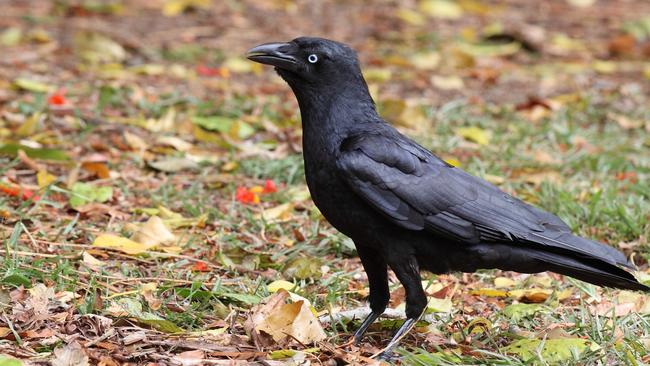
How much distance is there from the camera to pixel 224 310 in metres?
4.16

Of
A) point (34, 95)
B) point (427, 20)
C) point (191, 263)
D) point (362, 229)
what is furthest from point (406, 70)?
point (362, 229)

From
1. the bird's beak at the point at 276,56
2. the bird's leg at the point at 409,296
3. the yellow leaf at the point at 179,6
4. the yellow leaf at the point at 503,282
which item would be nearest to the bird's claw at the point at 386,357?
the bird's leg at the point at 409,296

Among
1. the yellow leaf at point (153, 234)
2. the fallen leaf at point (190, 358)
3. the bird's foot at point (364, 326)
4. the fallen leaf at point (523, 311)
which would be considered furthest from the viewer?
the yellow leaf at point (153, 234)

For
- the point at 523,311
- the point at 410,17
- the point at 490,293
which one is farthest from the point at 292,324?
the point at 410,17

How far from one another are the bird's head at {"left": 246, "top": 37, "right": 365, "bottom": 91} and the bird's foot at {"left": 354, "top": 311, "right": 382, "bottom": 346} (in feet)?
→ 3.17

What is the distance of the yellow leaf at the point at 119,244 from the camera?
474cm

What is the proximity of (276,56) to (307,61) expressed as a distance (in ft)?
0.43

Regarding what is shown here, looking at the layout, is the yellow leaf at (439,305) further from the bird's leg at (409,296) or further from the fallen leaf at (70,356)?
the fallen leaf at (70,356)

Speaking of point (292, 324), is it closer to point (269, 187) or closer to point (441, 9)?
point (269, 187)

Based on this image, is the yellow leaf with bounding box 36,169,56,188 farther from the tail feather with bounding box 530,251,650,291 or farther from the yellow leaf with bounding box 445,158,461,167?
the tail feather with bounding box 530,251,650,291

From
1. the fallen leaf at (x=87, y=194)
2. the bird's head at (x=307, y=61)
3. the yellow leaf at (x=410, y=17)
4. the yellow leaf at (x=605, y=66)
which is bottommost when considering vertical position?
the fallen leaf at (x=87, y=194)

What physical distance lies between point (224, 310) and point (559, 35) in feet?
24.5

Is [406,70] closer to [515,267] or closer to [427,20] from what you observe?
[427,20]

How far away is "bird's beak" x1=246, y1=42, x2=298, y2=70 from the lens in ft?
13.8
